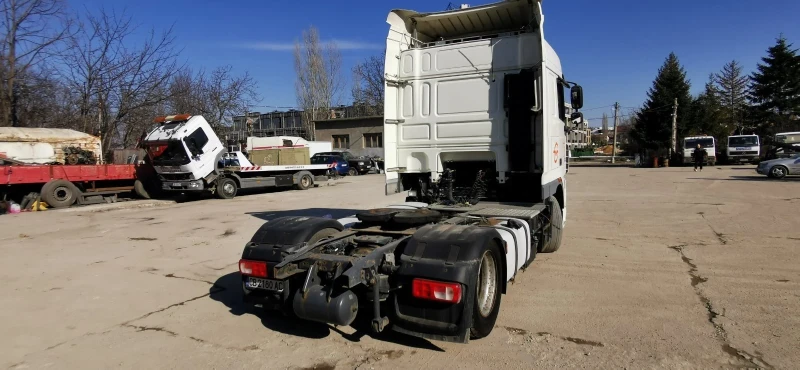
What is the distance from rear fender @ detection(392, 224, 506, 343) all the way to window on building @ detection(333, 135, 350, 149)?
42.5m

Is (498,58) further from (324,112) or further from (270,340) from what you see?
(324,112)

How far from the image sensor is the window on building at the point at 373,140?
43.5m

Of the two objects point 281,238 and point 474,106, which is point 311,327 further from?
point 474,106

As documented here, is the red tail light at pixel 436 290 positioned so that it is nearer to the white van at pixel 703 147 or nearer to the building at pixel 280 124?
the white van at pixel 703 147

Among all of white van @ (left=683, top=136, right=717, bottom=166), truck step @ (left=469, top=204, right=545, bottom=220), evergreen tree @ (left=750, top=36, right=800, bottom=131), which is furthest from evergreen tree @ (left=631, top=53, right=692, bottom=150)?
truck step @ (left=469, top=204, right=545, bottom=220)

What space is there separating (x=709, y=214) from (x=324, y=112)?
154 ft

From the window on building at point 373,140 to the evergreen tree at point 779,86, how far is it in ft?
130

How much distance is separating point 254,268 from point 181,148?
13.4 meters

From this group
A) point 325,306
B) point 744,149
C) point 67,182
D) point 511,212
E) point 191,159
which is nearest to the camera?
point 325,306

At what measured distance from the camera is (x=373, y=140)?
1734 inches

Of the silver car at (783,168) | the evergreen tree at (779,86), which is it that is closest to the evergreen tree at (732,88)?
the evergreen tree at (779,86)

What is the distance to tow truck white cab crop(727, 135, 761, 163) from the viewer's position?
33031 mm

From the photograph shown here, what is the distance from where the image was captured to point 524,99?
241 inches

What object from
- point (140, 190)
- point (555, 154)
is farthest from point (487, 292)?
point (140, 190)
